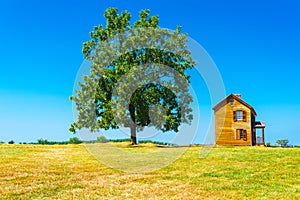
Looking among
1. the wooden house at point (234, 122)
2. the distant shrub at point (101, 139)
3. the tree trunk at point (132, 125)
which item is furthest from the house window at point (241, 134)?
the distant shrub at point (101, 139)

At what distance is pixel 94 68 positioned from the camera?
37906mm

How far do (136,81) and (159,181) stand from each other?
21413 millimetres

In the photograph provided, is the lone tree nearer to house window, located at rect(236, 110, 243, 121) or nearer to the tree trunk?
the tree trunk

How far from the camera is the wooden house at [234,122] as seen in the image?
45.2m

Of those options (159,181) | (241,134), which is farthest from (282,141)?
(159,181)

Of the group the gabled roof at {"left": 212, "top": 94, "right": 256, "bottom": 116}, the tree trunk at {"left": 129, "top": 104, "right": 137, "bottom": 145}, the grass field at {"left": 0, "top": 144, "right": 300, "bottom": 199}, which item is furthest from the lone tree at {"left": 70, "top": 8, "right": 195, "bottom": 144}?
the grass field at {"left": 0, "top": 144, "right": 300, "bottom": 199}

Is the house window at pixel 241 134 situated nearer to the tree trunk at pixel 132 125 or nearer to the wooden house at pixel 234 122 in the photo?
the wooden house at pixel 234 122

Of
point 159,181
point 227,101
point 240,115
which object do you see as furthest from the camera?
point 227,101

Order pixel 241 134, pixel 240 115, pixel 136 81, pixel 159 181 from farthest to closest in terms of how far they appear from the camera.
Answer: pixel 241 134 < pixel 240 115 < pixel 136 81 < pixel 159 181

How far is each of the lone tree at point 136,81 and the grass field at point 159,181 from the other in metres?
16.3

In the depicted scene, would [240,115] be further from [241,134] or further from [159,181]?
[159,181]

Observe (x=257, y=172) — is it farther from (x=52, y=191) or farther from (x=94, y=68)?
(x=94, y=68)

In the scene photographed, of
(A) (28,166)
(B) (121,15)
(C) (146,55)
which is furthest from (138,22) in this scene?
(A) (28,166)

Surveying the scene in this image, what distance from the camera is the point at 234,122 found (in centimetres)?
4559
